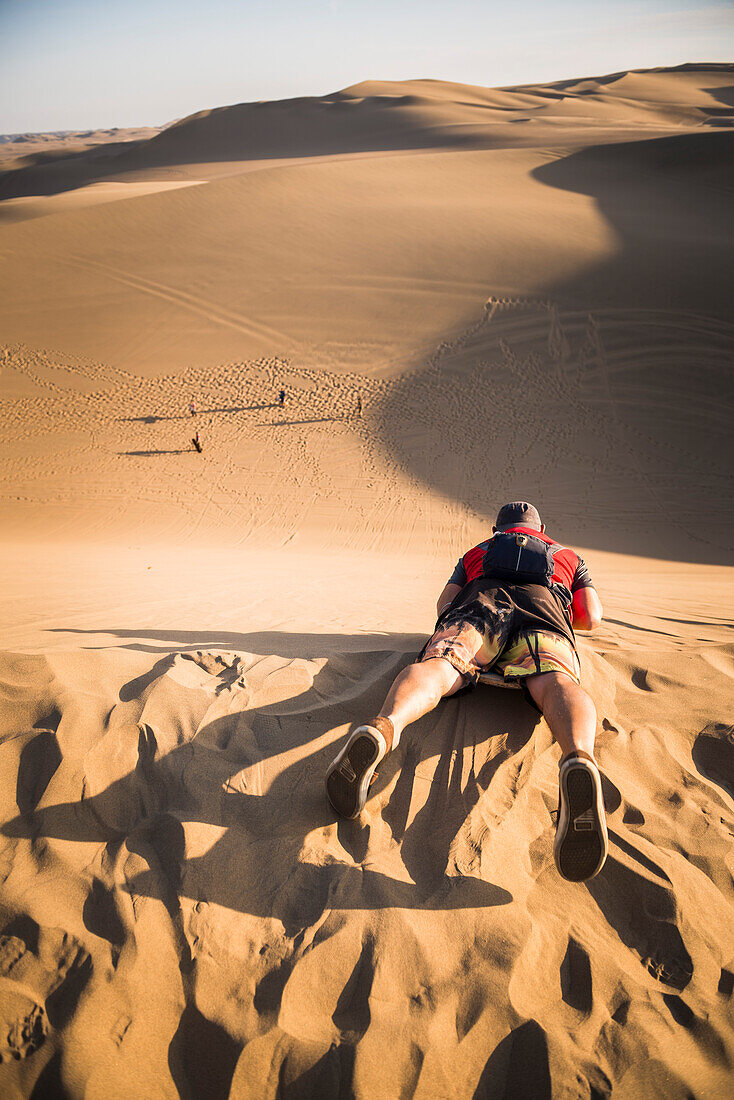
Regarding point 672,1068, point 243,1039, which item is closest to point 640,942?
point 672,1068

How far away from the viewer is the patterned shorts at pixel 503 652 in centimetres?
260

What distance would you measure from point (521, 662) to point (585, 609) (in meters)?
0.69

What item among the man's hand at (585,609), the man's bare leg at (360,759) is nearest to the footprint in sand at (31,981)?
the man's bare leg at (360,759)

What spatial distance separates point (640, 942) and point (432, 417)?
1081 cm

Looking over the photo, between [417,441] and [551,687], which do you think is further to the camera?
[417,441]

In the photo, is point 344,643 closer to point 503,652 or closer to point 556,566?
point 503,652

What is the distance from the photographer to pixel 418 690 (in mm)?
2430

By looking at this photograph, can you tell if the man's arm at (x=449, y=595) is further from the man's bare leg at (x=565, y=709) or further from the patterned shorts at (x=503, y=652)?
the man's bare leg at (x=565, y=709)

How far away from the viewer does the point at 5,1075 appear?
157 centimetres

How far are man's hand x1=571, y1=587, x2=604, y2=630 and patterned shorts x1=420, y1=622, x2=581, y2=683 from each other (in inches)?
17.7

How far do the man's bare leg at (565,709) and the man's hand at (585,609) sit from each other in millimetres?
660

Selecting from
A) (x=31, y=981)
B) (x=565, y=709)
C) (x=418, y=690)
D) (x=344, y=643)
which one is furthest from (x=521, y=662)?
(x=31, y=981)

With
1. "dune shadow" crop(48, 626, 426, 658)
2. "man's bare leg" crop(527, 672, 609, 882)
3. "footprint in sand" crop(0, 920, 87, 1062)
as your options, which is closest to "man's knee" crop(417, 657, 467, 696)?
"man's bare leg" crop(527, 672, 609, 882)

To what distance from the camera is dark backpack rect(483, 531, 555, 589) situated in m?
2.91
